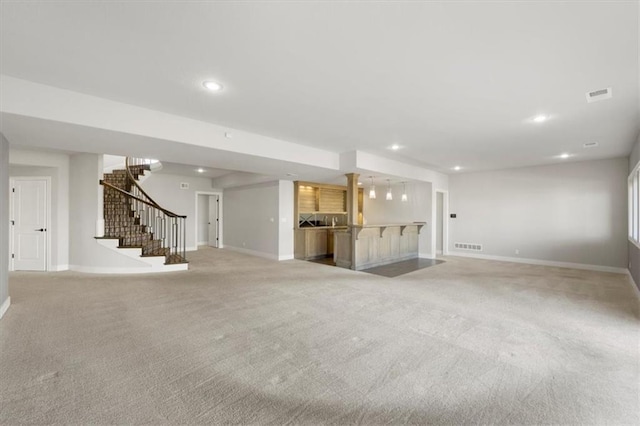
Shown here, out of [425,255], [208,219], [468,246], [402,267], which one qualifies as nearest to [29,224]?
[208,219]

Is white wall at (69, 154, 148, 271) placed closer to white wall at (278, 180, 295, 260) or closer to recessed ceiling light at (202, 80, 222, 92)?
white wall at (278, 180, 295, 260)

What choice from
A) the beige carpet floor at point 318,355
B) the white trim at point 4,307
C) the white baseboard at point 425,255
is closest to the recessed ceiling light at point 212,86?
the beige carpet floor at point 318,355

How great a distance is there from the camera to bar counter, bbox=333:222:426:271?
22.0 ft

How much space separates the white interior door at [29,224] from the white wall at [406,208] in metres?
7.66

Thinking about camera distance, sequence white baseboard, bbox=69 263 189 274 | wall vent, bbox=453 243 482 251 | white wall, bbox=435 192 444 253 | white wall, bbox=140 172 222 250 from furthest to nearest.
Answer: white wall, bbox=435 192 444 253, white wall, bbox=140 172 222 250, wall vent, bbox=453 243 482 251, white baseboard, bbox=69 263 189 274

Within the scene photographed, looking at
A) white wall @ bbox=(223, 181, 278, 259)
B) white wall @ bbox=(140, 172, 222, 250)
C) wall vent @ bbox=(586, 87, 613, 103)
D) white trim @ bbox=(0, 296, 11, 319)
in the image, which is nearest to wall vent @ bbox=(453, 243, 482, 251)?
white wall @ bbox=(223, 181, 278, 259)

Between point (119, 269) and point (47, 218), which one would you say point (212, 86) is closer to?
point (119, 269)

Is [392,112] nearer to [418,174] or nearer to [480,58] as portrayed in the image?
[480,58]

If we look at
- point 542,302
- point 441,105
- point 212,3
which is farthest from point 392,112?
point 542,302

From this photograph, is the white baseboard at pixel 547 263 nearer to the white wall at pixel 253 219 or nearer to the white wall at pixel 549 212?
the white wall at pixel 549 212

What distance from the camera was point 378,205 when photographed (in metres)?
10.1

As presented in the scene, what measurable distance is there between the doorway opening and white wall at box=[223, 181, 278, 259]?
15.7 inches

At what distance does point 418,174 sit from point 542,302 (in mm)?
4457

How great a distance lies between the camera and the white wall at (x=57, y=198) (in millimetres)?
6039
